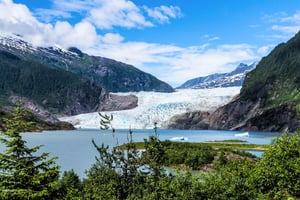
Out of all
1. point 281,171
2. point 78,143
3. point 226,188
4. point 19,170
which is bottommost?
point 78,143

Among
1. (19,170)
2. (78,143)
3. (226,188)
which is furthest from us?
(78,143)

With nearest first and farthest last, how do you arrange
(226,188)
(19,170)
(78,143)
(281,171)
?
1. (19,170)
2. (226,188)
3. (281,171)
4. (78,143)

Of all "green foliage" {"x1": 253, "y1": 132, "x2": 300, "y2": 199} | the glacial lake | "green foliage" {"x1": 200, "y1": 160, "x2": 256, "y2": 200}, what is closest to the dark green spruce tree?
"green foliage" {"x1": 200, "y1": 160, "x2": 256, "y2": 200}

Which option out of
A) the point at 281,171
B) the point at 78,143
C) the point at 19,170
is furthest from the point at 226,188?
the point at 78,143

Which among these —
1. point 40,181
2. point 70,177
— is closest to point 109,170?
point 70,177

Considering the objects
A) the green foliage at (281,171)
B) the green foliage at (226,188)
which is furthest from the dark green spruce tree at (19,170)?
the green foliage at (281,171)

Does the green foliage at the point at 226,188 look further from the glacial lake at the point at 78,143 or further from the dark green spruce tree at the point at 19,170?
the glacial lake at the point at 78,143

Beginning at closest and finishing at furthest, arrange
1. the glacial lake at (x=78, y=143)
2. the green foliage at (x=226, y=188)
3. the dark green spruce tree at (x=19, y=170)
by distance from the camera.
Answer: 1. the dark green spruce tree at (x=19, y=170)
2. the green foliage at (x=226, y=188)
3. the glacial lake at (x=78, y=143)

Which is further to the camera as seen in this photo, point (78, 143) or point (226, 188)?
point (78, 143)

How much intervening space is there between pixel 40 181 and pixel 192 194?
807 centimetres

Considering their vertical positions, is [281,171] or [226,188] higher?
[281,171]

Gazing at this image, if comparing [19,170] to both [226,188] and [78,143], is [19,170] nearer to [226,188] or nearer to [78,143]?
[226,188]

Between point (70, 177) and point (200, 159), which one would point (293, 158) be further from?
point (200, 159)

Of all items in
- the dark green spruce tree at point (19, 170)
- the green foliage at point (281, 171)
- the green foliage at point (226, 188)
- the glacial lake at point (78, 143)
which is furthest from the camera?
the glacial lake at point (78, 143)
